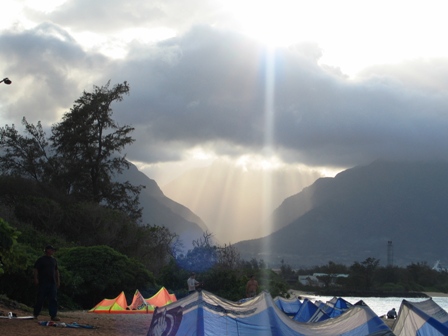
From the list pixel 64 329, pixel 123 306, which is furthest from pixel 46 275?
pixel 123 306

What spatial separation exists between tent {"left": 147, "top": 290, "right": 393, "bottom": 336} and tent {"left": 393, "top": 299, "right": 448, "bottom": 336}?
1089mm

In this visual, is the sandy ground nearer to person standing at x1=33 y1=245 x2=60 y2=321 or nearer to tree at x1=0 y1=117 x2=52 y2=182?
person standing at x1=33 y1=245 x2=60 y2=321

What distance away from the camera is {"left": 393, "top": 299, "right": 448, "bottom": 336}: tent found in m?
16.2

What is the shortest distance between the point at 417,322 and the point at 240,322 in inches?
167

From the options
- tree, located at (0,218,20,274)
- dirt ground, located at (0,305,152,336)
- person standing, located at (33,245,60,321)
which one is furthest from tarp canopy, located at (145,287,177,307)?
person standing, located at (33,245,60,321)

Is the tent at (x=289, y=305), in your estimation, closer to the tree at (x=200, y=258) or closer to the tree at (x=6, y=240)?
the tree at (x=200, y=258)

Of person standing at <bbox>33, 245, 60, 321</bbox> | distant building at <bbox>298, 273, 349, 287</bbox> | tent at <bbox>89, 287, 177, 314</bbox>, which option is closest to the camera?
person standing at <bbox>33, 245, 60, 321</bbox>

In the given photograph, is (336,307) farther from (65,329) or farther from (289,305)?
(65,329)

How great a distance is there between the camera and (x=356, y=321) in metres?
16.0

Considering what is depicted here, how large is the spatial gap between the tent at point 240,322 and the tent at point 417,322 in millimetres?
1089

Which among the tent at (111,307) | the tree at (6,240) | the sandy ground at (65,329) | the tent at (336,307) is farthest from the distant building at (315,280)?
the tree at (6,240)

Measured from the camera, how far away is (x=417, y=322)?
1656cm

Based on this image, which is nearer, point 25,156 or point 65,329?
point 65,329

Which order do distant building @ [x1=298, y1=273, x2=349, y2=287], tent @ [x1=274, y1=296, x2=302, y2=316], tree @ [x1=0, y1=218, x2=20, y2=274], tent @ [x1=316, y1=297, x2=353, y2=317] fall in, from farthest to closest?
distant building @ [x1=298, y1=273, x2=349, y2=287] < tent @ [x1=274, y1=296, x2=302, y2=316] < tent @ [x1=316, y1=297, x2=353, y2=317] < tree @ [x1=0, y1=218, x2=20, y2=274]
